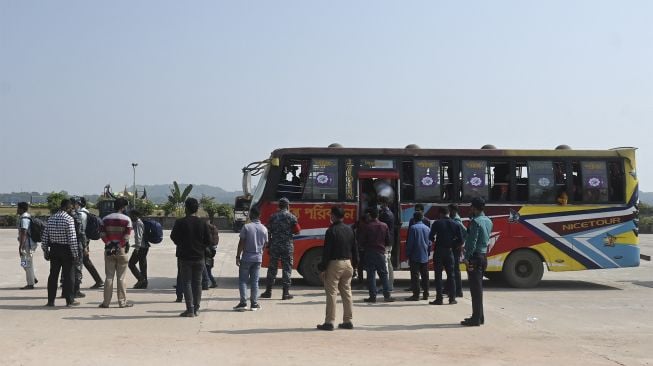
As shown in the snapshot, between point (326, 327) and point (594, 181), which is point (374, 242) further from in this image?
point (594, 181)

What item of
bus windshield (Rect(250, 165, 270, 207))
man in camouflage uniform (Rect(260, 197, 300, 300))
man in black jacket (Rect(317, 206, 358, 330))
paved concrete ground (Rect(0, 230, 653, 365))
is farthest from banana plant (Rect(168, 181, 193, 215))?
man in black jacket (Rect(317, 206, 358, 330))

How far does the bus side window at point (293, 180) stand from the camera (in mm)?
15297

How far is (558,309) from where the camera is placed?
12.3 meters

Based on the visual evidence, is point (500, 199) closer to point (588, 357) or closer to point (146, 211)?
point (588, 357)

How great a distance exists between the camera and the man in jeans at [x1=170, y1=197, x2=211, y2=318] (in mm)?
10805

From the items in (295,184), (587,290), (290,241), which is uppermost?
→ (295,184)

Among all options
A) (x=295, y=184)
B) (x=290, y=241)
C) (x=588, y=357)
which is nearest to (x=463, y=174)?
(x=295, y=184)

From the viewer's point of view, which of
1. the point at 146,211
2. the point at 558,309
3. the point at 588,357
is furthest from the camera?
the point at 146,211

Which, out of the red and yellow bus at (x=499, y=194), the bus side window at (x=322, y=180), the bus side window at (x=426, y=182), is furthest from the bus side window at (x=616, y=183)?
the bus side window at (x=322, y=180)

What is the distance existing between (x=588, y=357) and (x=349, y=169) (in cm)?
792

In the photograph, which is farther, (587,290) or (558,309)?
(587,290)

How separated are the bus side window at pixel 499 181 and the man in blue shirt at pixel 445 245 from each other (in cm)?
338

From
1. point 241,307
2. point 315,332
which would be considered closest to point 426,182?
point 241,307

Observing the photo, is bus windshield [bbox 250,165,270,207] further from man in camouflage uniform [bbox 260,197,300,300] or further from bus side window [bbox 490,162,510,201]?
bus side window [bbox 490,162,510,201]
